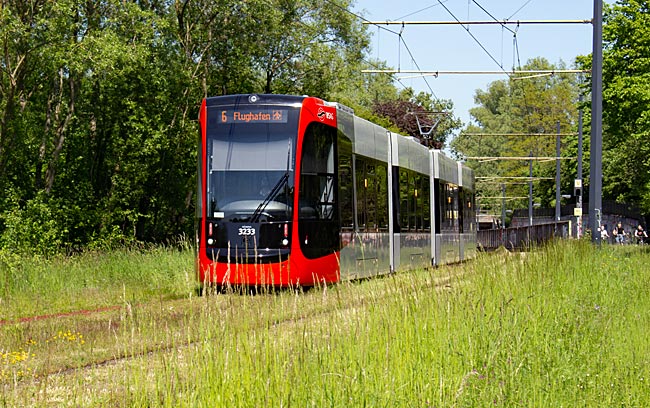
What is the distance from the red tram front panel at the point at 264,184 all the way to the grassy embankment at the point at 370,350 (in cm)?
537

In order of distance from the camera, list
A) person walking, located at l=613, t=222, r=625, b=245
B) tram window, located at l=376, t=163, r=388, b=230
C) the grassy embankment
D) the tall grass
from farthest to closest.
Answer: person walking, located at l=613, t=222, r=625, b=245, tram window, located at l=376, t=163, r=388, b=230, the tall grass, the grassy embankment

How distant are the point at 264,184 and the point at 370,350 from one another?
10.3 metres

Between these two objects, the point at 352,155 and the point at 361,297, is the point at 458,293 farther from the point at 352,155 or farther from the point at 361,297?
the point at 352,155

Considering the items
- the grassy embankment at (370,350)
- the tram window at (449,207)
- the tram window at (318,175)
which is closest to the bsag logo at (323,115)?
the tram window at (318,175)

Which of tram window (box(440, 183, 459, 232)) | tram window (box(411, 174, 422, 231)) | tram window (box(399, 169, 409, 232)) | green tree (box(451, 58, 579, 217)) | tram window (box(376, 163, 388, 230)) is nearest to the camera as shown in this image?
tram window (box(376, 163, 388, 230))

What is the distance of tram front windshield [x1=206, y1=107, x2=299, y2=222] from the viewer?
1675 centimetres

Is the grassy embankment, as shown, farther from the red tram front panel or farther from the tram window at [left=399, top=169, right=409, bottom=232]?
the tram window at [left=399, top=169, right=409, bottom=232]

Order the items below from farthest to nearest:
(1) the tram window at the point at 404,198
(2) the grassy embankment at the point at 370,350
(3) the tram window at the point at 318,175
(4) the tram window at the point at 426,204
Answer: (4) the tram window at the point at 426,204, (1) the tram window at the point at 404,198, (3) the tram window at the point at 318,175, (2) the grassy embankment at the point at 370,350

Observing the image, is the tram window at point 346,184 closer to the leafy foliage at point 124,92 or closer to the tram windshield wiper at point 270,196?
the tram windshield wiper at point 270,196

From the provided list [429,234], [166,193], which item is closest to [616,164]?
[166,193]

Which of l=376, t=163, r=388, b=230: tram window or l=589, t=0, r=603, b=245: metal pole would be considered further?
l=589, t=0, r=603, b=245: metal pole

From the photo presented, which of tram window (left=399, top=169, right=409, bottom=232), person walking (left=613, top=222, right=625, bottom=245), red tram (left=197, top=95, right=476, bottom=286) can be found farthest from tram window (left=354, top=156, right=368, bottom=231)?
person walking (left=613, top=222, right=625, bottom=245)

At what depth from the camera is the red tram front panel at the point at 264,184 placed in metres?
16.7

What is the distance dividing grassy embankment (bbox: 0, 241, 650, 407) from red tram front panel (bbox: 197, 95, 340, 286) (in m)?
5.37
